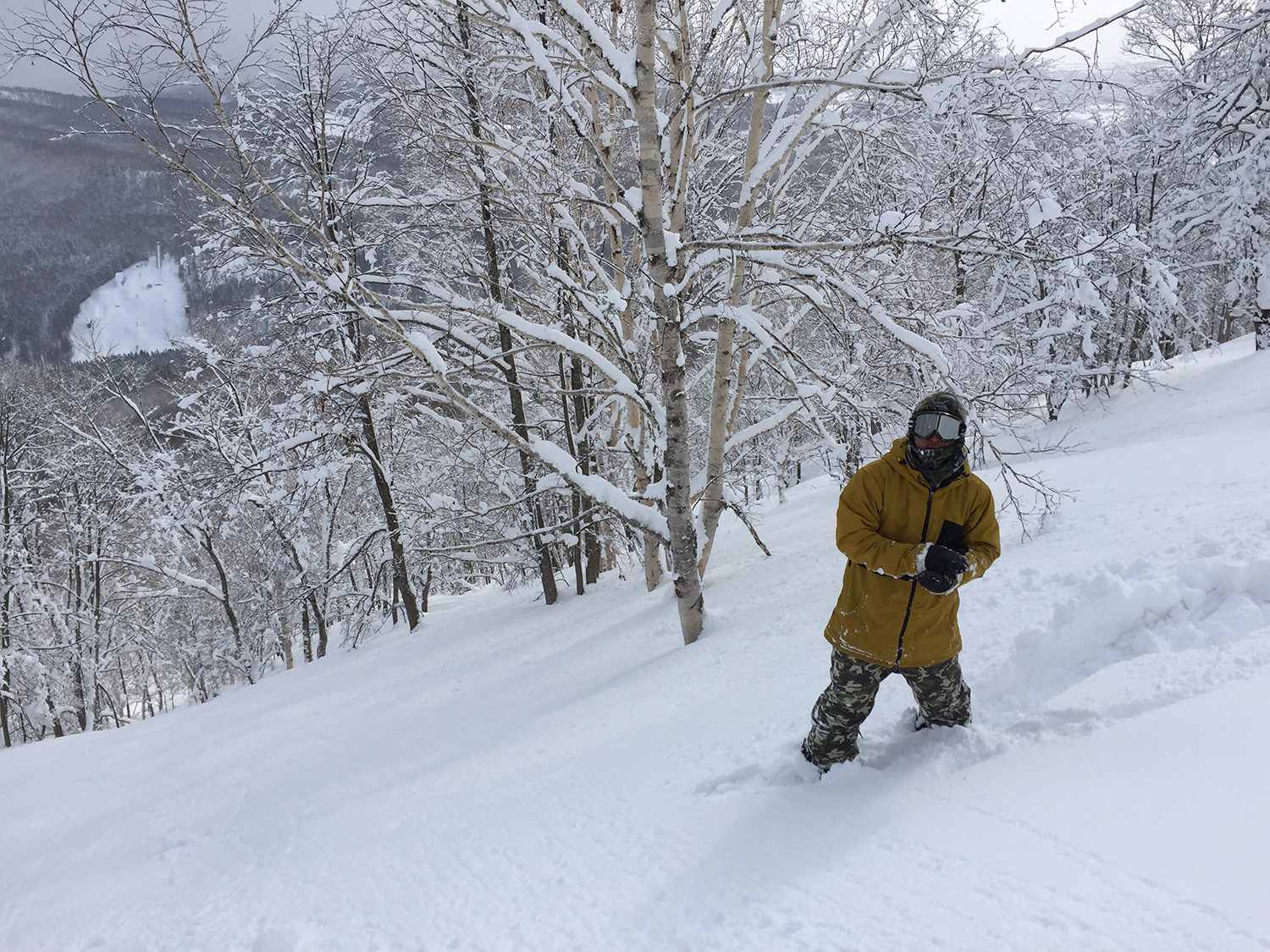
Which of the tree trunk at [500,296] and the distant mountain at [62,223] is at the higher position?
the distant mountain at [62,223]

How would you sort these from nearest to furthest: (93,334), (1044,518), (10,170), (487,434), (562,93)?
(562,93) < (1044,518) < (487,434) < (93,334) < (10,170)

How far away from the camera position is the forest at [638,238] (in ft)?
14.5

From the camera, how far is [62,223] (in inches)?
3041

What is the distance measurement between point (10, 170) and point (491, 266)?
295ft

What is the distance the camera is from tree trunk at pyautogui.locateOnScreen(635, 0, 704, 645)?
4.41m

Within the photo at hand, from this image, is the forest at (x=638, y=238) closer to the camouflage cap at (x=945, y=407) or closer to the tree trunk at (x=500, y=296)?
the tree trunk at (x=500, y=296)

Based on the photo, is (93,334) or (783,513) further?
(93,334)

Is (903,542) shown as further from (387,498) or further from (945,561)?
(387,498)

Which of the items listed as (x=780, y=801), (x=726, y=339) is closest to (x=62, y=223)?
(x=726, y=339)

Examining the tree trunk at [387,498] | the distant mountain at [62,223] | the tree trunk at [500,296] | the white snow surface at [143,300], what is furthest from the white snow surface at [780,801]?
A: the white snow surface at [143,300]

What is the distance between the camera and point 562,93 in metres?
4.07

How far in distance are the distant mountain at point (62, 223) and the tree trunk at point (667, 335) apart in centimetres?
7382

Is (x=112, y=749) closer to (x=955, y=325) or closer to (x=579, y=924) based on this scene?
(x=579, y=924)

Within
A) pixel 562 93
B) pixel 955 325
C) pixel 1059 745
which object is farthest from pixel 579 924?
pixel 955 325
